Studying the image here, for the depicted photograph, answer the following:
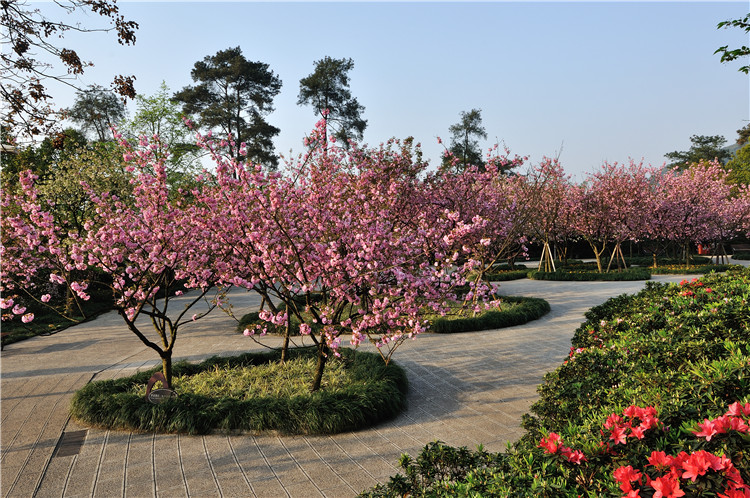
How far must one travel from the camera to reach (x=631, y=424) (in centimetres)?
241

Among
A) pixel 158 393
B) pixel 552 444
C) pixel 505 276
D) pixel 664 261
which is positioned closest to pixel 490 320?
pixel 158 393

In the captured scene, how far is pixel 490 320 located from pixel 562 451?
9.56 m

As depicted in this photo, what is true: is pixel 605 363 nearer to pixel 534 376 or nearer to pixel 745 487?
pixel 745 487

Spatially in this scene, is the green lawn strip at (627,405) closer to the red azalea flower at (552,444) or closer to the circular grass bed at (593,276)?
the red azalea flower at (552,444)

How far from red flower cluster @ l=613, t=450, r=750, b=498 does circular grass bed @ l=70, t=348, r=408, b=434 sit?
13.7ft

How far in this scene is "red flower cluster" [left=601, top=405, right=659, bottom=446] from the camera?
227cm

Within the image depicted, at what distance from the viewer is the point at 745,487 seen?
1761mm

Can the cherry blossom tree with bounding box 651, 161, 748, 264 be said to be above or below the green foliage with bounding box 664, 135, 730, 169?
below

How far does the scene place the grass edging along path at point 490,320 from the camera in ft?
37.2

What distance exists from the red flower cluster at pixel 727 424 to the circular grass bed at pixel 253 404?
4254 millimetres

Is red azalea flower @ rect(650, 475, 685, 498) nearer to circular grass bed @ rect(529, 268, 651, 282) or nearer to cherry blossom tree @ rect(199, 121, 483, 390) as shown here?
cherry blossom tree @ rect(199, 121, 483, 390)

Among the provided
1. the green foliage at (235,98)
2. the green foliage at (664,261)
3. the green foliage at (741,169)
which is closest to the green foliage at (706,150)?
the green foliage at (741,169)

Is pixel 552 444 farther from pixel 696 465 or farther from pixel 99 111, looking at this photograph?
pixel 99 111

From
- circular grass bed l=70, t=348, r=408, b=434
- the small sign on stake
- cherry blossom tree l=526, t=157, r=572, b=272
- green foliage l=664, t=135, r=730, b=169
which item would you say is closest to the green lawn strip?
circular grass bed l=70, t=348, r=408, b=434
